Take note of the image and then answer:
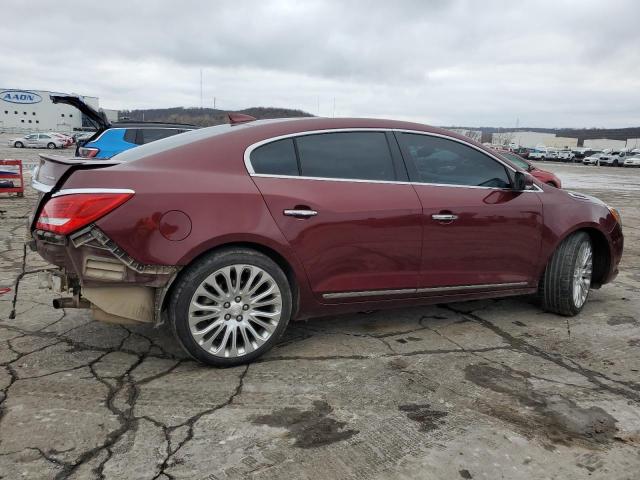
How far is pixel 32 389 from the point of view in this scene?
113 inches

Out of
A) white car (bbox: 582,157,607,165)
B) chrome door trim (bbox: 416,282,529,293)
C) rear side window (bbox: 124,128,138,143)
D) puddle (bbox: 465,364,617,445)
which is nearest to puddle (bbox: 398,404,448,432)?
puddle (bbox: 465,364,617,445)

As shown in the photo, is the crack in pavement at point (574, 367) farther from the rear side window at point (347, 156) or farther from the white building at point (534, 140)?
the white building at point (534, 140)

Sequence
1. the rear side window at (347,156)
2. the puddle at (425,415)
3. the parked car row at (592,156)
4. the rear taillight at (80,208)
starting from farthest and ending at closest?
1. the parked car row at (592,156)
2. the rear side window at (347,156)
3. the rear taillight at (80,208)
4. the puddle at (425,415)

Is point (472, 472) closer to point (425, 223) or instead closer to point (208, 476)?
point (208, 476)

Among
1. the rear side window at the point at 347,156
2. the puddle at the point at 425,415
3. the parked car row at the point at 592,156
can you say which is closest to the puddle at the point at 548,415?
the puddle at the point at 425,415

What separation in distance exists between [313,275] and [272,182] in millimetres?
644

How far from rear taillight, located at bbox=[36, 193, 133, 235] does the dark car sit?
638 centimetres

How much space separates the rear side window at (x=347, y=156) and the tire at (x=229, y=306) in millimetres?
715

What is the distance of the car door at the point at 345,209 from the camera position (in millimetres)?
3242

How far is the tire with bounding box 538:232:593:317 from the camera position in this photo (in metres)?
4.24

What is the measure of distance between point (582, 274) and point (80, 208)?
153 inches

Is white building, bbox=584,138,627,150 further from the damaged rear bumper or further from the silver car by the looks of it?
the damaged rear bumper

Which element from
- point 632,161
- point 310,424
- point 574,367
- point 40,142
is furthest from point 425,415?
point 632,161

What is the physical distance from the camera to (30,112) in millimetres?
76250
